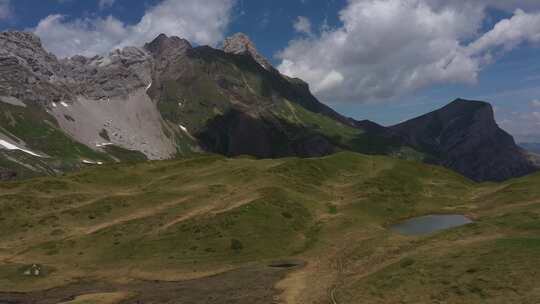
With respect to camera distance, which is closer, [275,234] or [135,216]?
[275,234]

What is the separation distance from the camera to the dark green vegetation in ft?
134

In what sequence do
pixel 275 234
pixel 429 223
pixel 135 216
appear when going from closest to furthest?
1. pixel 275 234
2. pixel 429 223
3. pixel 135 216

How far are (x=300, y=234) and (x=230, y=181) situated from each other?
3449cm

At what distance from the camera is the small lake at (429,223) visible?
73188mm

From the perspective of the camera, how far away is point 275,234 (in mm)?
70750

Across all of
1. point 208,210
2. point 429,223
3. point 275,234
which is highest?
point 208,210

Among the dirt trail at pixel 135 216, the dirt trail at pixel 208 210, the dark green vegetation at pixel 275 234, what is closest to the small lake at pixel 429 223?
the dark green vegetation at pixel 275 234

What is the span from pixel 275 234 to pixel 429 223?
27.1 metres

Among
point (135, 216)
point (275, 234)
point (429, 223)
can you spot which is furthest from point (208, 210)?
point (429, 223)

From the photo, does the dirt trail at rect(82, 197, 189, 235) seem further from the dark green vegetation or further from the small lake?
the small lake

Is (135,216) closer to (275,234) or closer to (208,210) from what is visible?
(208,210)

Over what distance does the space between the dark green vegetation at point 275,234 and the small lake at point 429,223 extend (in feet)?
8.69

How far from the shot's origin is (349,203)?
90.6 meters

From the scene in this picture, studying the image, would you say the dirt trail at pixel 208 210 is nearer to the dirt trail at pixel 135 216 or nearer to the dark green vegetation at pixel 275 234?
the dark green vegetation at pixel 275 234
